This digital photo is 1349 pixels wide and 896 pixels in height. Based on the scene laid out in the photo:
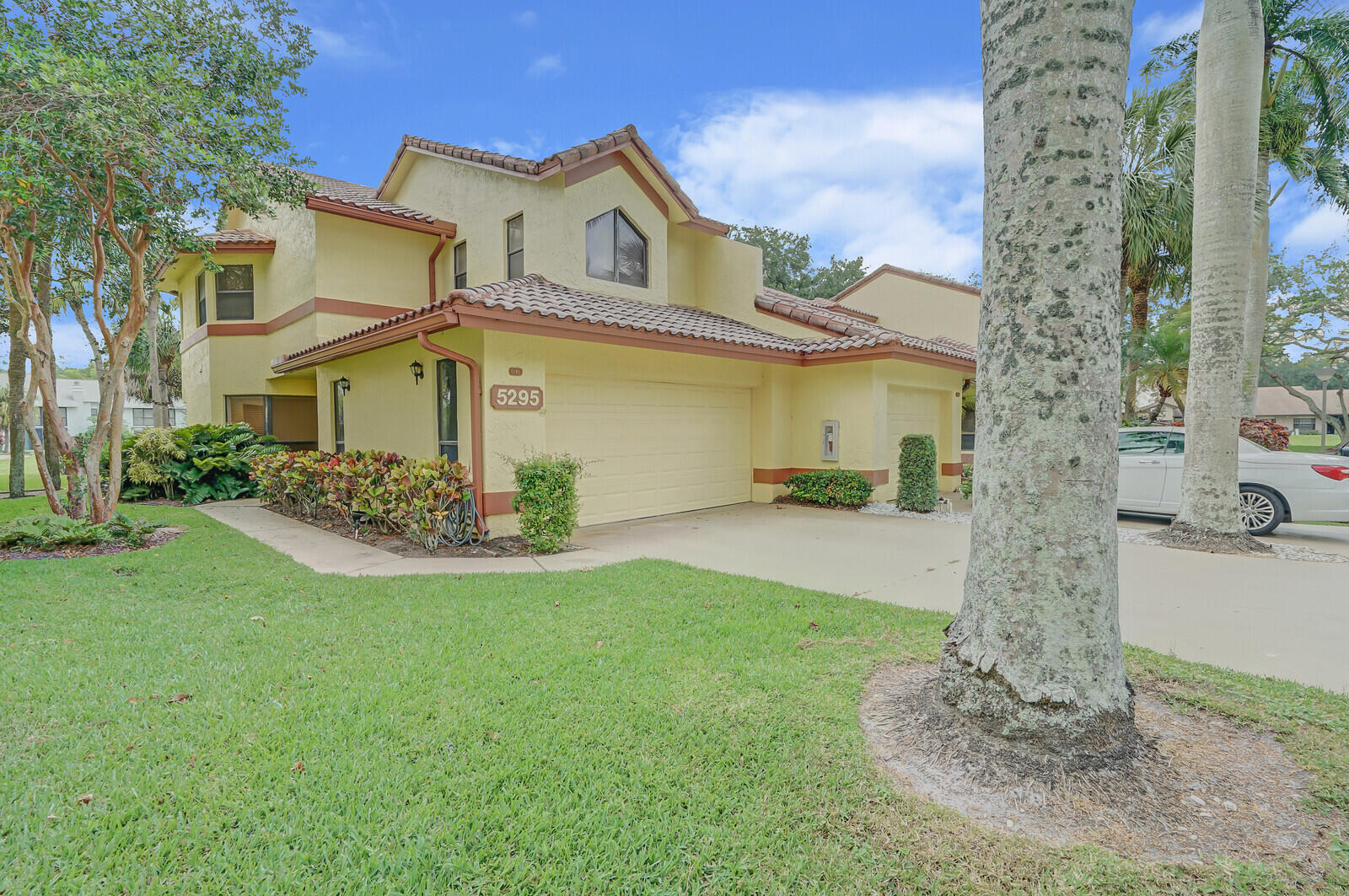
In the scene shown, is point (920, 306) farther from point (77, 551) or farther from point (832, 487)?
point (77, 551)

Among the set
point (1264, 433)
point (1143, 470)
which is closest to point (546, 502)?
point (1143, 470)

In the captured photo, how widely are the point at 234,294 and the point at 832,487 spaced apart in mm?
14350

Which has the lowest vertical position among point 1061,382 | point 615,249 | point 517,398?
point 1061,382

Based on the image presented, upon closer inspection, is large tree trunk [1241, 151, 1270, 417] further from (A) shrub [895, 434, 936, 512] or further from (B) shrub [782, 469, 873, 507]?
(B) shrub [782, 469, 873, 507]

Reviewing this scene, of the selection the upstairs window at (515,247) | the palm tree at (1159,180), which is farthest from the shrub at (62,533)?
the palm tree at (1159,180)

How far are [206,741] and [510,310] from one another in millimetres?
5439

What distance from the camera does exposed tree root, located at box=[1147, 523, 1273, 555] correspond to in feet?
25.1

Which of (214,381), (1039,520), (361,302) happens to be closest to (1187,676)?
(1039,520)

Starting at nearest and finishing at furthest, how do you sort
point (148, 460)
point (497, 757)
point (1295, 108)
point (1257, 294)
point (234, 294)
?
1. point (497, 757)
2. point (1295, 108)
3. point (1257, 294)
4. point (148, 460)
5. point (234, 294)

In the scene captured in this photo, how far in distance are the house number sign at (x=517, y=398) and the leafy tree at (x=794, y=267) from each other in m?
26.5

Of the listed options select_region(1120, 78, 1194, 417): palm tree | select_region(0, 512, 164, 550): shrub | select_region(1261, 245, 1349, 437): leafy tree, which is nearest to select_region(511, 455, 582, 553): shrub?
select_region(0, 512, 164, 550): shrub

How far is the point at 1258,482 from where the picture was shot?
888 cm

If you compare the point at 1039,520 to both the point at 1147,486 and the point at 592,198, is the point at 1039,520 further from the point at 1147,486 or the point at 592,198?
the point at 592,198

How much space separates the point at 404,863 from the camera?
2244 millimetres
